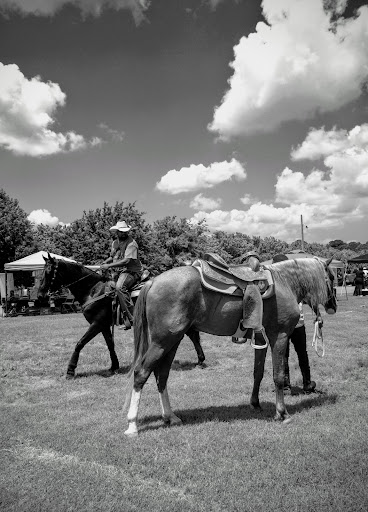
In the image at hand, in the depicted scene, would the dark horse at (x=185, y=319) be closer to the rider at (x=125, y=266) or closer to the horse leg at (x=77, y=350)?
the rider at (x=125, y=266)

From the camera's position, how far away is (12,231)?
131 ft

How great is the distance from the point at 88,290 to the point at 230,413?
14.8ft

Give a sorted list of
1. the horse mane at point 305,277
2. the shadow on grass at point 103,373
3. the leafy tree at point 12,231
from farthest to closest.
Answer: the leafy tree at point 12,231 < the shadow on grass at point 103,373 < the horse mane at point 305,277

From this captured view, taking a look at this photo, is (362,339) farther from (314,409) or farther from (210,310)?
(210,310)

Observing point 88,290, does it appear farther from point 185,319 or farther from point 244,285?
point 244,285

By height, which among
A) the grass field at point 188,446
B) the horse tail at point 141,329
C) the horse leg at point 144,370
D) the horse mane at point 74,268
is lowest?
the grass field at point 188,446

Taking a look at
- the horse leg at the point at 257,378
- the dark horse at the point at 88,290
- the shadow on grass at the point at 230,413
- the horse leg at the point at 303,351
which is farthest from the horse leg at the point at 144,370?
the dark horse at the point at 88,290

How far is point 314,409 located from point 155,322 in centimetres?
279

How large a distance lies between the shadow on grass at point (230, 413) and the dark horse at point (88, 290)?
8.67ft

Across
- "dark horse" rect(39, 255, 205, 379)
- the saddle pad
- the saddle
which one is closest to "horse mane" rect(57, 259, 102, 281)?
"dark horse" rect(39, 255, 205, 379)

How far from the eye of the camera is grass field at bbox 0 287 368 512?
11.2 feet

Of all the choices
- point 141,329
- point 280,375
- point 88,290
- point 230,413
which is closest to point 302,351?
point 280,375

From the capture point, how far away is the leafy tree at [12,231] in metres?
39.5

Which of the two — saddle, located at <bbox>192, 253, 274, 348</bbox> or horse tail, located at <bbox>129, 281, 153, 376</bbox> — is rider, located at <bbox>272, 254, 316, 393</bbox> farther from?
horse tail, located at <bbox>129, 281, 153, 376</bbox>
